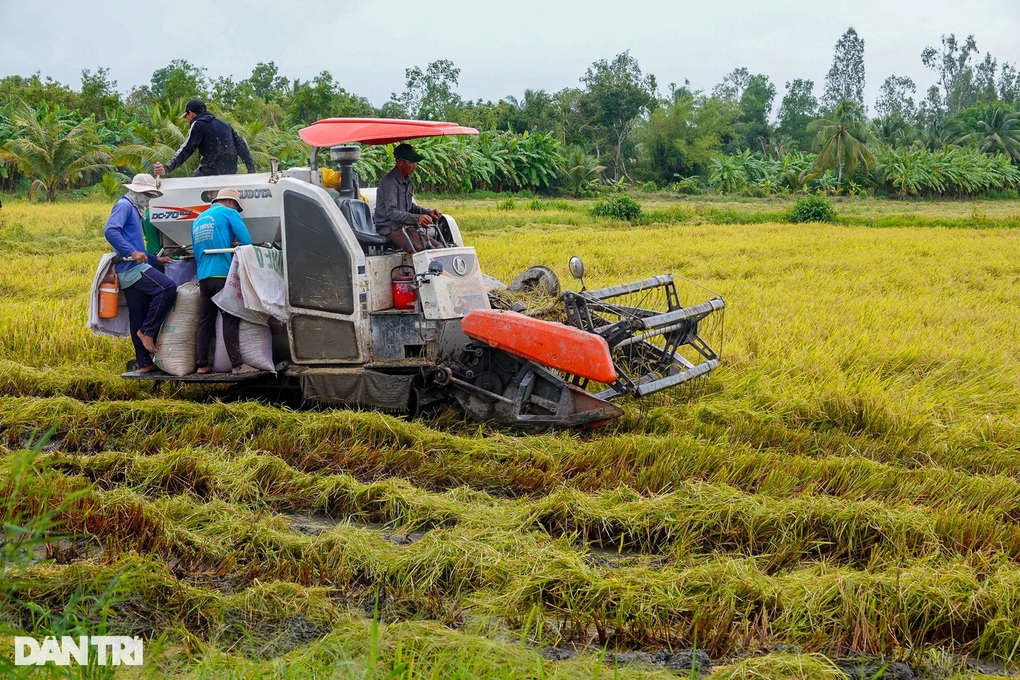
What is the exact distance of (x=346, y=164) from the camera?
6.64 metres

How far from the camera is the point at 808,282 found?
451 inches

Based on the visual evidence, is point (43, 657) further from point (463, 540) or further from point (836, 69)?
point (836, 69)

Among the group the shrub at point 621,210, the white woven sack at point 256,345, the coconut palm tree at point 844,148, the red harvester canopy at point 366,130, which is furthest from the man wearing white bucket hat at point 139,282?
the coconut palm tree at point 844,148

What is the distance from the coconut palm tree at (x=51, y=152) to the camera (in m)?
23.9

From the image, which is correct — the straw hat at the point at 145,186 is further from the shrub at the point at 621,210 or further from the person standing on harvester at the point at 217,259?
the shrub at the point at 621,210

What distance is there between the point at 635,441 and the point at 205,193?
3.58 metres

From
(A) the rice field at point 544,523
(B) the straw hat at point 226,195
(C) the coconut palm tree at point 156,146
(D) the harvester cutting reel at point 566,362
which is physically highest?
(C) the coconut palm tree at point 156,146

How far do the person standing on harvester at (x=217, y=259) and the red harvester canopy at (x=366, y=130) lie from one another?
2.50 ft

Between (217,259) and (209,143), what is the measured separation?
139 centimetres

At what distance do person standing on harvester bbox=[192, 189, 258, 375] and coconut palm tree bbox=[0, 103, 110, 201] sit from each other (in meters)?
20.0

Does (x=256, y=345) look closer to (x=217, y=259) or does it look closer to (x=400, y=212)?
(x=217, y=259)

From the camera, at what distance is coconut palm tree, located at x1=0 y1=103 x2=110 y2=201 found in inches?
942

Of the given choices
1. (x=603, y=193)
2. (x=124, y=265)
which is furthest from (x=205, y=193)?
(x=603, y=193)

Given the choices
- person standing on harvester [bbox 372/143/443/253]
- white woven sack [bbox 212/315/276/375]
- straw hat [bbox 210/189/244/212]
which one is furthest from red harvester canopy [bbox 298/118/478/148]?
white woven sack [bbox 212/315/276/375]
